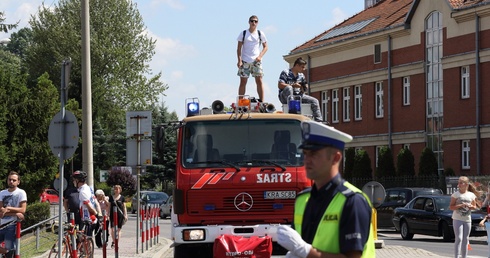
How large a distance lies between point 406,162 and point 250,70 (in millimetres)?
42285

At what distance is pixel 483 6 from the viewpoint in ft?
184

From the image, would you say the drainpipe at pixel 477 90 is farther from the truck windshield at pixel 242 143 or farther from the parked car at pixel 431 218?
the truck windshield at pixel 242 143

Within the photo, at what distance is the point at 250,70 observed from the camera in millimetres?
19812

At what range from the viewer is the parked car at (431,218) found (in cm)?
3350

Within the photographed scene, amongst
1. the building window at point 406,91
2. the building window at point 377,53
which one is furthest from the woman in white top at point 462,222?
the building window at point 377,53

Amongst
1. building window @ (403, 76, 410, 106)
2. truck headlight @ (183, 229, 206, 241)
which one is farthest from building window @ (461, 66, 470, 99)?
truck headlight @ (183, 229, 206, 241)

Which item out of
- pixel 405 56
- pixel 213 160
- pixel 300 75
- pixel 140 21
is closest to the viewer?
pixel 213 160

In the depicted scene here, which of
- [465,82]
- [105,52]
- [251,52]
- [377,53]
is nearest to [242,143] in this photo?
[251,52]

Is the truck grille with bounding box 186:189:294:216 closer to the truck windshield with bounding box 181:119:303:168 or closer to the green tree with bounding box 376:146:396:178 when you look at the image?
the truck windshield with bounding box 181:119:303:168

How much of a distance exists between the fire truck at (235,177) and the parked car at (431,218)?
17104 mm

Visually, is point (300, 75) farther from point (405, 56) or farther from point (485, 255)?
point (405, 56)

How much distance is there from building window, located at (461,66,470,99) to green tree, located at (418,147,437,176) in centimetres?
334

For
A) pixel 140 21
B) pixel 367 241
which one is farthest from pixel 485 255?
pixel 140 21

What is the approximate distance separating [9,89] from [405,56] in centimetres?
2780
